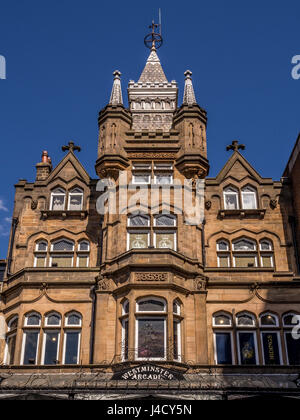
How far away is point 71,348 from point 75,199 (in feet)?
30.7

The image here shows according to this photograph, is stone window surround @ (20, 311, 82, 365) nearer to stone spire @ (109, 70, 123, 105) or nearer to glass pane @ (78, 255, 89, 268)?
glass pane @ (78, 255, 89, 268)

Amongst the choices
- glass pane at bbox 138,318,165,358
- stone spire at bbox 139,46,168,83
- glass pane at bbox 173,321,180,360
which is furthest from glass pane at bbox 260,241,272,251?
stone spire at bbox 139,46,168,83

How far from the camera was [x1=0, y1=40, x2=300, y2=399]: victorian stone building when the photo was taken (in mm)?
23312

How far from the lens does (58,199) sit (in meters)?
31.6

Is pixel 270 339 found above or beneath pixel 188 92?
beneath

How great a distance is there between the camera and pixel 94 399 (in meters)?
20.6

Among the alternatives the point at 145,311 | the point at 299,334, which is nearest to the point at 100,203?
the point at 145,311

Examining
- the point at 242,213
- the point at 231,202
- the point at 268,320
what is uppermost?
the point at 231,202

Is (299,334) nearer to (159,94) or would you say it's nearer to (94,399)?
(94,399)

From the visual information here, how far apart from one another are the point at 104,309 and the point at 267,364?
7723 millimetres

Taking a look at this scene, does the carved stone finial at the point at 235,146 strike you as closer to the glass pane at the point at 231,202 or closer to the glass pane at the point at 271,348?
the glass pane at the point at 231,202

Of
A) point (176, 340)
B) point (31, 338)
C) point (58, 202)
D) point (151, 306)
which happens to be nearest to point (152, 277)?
point (151, 306)

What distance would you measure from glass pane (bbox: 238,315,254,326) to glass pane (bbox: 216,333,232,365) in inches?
35.3

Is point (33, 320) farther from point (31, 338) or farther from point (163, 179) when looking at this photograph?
point (163, 179)
